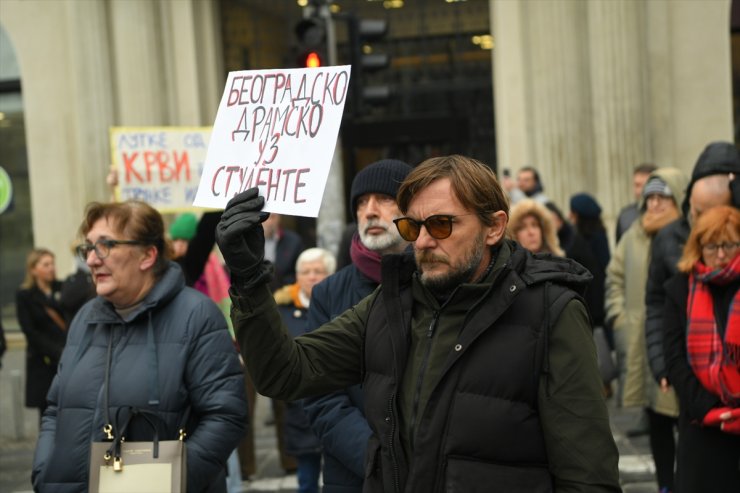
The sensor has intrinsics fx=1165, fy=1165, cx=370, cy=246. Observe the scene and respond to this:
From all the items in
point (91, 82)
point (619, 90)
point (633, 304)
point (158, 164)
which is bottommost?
point (633, 304)

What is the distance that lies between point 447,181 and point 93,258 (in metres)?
1.81

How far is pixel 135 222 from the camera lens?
448 centimetres

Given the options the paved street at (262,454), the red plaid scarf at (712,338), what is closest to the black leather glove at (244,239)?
the red plaid scarf at (712,338)

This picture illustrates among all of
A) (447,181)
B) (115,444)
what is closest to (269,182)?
(447,181)

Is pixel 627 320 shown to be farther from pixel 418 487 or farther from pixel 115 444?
pixel 418 487

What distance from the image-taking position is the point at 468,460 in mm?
2879

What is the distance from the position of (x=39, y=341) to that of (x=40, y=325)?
0.24 meters

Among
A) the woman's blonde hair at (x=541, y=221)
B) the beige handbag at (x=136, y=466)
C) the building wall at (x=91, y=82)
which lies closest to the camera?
the beige handbag at (x=136, y=466)

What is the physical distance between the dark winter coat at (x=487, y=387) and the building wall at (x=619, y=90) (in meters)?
12.1

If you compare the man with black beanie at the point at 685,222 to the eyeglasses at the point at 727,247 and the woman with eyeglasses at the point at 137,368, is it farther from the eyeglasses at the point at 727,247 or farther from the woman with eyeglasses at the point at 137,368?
the woman with eyeglasses at the point at 137,368

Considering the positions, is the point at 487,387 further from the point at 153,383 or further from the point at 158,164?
the point at 158,164

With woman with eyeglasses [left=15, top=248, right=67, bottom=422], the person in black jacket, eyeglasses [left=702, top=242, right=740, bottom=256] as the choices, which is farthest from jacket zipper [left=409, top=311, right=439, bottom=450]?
woman with eyeglasses [left=15, top=248, right=67, bottom=422]

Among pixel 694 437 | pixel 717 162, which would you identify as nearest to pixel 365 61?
pixel 717 162

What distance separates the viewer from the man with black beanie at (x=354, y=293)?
4.40 meters
